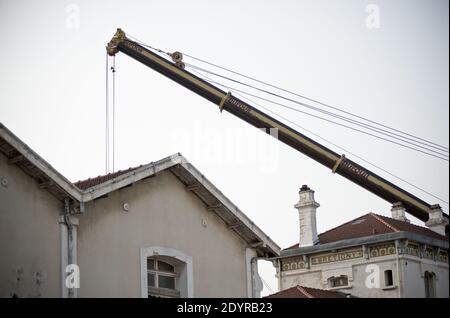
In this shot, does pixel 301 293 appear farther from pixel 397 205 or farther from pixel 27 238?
pixel 27 238

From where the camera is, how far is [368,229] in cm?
4341

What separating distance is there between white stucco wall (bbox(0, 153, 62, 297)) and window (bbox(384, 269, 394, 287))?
22186 millimetres

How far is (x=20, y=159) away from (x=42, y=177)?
735mm

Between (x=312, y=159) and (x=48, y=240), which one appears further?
(x=312, y=159)

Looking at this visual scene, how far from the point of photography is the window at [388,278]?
41316 mm

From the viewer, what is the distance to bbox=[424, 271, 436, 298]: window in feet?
141

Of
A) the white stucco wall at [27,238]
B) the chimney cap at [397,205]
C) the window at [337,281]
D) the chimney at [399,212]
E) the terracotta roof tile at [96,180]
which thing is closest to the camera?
the white stucco wall at [27,238]

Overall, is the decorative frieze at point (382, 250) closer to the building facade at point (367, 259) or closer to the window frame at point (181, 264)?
the building facade at point (367, 259)

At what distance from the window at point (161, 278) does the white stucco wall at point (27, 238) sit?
314cm

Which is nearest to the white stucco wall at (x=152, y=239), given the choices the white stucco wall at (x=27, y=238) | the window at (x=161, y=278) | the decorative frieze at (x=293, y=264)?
the window at (x=161, y=278)
